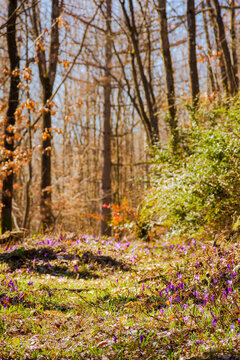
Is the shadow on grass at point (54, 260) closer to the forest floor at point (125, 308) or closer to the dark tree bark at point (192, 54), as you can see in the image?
the forest floor at point (125, 308)

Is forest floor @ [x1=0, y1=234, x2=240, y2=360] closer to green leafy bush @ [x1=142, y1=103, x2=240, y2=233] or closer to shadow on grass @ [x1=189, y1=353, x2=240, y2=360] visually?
shadow on grass @ [x1=189, y1=353, x2=240, y2=360]

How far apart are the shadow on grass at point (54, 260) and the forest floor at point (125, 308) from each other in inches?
0.8

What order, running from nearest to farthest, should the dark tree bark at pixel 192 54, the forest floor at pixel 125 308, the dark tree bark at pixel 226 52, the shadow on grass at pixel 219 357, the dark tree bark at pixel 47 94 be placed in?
the shadow on grass at pixel 219 357
the forest floor at pixel 125 308
the dark tree bark at pixel 192 54
the dark tree bark at pixel 226 52
the dark tree bark at pixel 47 94

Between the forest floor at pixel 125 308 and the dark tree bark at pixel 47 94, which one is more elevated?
the dark tree bark at pixel 47 94

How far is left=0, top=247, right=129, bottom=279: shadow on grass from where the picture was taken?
5.87 metres

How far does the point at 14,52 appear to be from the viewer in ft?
31.3

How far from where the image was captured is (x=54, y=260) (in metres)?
6.40

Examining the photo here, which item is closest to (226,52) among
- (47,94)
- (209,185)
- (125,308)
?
(47,94)

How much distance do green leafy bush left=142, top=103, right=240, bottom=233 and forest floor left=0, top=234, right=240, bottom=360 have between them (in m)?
0.72

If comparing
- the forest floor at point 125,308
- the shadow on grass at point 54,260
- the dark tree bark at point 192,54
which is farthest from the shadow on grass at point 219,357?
the dark tree bark at point 192,54

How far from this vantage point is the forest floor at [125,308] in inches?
115

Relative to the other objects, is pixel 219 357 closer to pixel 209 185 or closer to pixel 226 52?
pixel 209 185

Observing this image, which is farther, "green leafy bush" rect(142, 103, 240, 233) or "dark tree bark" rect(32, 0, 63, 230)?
"dark tree bark" rect(32, 0, 63, 230)

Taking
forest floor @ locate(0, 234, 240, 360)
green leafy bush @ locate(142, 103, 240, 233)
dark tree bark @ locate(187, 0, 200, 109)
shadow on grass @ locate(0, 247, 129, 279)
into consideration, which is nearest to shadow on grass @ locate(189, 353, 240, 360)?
forest floor @ locate(0, 234, 240, 360)
